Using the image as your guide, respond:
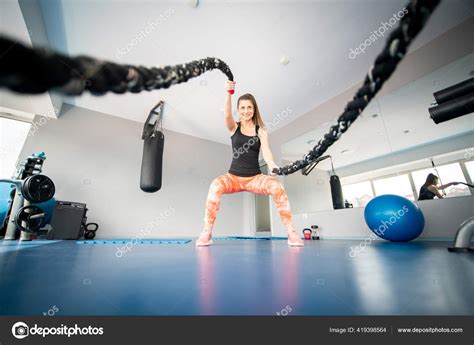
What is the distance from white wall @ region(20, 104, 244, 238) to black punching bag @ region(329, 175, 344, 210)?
2736mm

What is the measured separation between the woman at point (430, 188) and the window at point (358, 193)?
526 millimetres

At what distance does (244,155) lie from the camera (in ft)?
5.35

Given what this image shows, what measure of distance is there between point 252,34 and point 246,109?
1.42 metres

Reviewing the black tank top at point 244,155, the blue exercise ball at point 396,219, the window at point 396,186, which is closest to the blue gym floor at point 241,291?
the black tank top at point 244,155

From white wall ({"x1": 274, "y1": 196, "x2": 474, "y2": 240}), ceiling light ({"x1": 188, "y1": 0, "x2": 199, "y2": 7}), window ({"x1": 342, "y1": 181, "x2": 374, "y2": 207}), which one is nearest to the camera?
white wall ({"x1": 274, "y1": 196, "x2": 474, "y2": 240})

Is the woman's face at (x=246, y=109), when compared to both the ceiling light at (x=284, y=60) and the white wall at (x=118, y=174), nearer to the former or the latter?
the ceiling light at (x=284, y=60)

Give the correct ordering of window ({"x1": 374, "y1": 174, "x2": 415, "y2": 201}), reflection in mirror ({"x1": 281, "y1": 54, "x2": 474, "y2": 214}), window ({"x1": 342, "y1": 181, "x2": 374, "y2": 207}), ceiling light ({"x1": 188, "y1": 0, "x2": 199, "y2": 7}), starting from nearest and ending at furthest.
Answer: reflection in mirror ({"x1": 281, "y1": 54, "x2": 474, "y2": 214}), ceiling light ({"x1": 188, "y1": 0, "x2": 199, "y2": 7}), window ({"x1": 374, "y1": 174, "x2": 415, "y2": 201}), window ({"x1": 342, "y1": 181, "x2": 374, "y2": 207})

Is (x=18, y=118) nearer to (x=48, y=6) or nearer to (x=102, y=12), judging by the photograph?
(x=48, y=6)

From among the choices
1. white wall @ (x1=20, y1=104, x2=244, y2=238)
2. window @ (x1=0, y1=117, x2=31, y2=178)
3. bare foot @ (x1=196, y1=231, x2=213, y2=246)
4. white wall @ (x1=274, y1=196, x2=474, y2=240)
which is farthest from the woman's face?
window @ (x1=0, y1=117, x2=31, y2=178)

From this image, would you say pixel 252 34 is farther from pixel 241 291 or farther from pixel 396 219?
pixel 241 291

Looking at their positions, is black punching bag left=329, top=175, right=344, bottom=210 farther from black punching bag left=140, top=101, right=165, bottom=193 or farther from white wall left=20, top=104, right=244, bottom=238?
white wall left=20, top=104, right=244, bottom=238

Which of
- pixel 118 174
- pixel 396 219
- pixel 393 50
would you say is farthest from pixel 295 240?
pixel 118 174

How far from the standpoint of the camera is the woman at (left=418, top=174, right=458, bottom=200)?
2.04 meters
